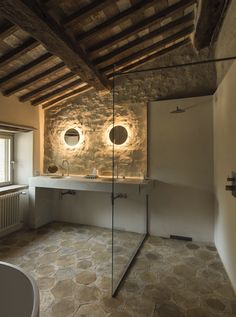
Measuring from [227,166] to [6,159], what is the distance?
3799 millimetres

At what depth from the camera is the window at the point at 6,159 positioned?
3752 millimetres

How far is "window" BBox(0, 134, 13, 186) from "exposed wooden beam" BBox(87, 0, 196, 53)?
235cm

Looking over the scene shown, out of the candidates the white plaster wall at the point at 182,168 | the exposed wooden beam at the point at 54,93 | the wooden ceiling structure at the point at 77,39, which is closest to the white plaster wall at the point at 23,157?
the exposed wooden beam at the point at 54,93

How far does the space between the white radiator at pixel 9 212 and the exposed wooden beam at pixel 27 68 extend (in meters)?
1.88

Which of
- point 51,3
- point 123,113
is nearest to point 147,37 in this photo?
point 123,113

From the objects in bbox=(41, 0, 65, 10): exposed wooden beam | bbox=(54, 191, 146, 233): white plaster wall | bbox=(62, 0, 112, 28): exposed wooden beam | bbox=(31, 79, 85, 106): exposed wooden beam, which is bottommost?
bbox=(54, 191, 146, 233): white plaster wall

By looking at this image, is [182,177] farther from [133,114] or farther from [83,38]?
[83,38]

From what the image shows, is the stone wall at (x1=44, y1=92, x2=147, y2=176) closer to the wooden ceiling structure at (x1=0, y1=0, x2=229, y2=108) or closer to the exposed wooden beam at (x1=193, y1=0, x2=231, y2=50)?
the wooden ceiling structure at (x1=0, y1=0, x2=229, y2=108)

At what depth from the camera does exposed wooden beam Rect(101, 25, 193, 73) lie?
3.11m

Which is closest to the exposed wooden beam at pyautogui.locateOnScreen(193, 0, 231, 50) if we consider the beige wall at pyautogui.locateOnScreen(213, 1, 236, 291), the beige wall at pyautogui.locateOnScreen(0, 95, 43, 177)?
the beige wall at pyautogui.locateOnScreen(213, 1, 236, 291)

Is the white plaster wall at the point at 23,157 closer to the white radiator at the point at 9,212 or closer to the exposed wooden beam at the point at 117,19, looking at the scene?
the white radiator at the point at 9,212

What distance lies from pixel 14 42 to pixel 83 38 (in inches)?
32.6

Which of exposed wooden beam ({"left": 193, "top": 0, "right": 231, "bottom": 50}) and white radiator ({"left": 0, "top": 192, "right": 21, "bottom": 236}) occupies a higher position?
exposed wooden beam ({"left": 193, "top": 0, "right": 231, "bottom": 50})

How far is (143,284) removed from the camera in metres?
2.17
